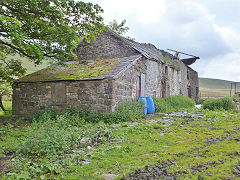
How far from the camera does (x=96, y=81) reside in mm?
10484

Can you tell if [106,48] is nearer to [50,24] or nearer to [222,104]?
[50,24]

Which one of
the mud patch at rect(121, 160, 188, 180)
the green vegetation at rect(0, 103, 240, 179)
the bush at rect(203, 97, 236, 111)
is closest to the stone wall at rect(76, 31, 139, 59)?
the bush at rect(203, 97, 236, 111)

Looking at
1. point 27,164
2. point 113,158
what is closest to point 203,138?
point 113,158

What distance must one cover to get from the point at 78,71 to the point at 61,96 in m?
1.90

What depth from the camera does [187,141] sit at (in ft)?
19.1

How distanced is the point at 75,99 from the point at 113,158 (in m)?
6.90

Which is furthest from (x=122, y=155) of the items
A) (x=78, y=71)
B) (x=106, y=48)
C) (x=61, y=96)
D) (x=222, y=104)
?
(x=222, y=104)

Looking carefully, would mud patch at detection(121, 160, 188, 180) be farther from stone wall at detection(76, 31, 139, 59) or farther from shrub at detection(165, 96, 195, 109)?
shrub at detection(165, 96, 195, 109)

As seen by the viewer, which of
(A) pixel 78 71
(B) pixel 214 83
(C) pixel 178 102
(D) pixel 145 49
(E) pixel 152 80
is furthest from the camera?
(B) pixel 214 83

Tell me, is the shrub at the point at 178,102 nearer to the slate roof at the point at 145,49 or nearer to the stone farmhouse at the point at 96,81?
the stone farmhouse at the point at 96,81

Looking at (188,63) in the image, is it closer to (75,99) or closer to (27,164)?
(75,99)

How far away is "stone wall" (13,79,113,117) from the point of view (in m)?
10.3

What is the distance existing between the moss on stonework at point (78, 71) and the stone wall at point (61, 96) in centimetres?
35

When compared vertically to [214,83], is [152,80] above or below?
below
